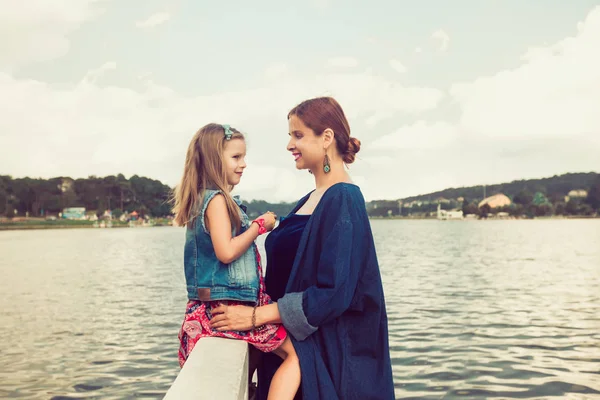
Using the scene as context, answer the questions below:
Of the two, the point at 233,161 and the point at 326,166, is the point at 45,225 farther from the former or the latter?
the point at 326,166

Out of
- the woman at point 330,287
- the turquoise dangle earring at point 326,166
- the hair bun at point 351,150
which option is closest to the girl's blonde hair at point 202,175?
the woman at point 330,287

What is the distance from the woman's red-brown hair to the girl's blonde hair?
420mm

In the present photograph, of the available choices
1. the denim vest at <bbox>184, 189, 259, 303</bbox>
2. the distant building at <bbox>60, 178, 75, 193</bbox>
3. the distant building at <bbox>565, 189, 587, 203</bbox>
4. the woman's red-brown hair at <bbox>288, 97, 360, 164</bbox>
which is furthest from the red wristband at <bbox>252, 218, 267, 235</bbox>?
the distant building at <bbox>565, 189, 587, 203</bbox>

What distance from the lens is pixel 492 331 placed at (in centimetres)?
1598

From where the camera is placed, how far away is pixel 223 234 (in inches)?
116

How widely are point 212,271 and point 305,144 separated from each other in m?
0.73

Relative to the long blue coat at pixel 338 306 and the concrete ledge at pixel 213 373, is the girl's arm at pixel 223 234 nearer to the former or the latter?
the long blue coat at pixel 338 306

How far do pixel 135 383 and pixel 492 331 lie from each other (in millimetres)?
8991

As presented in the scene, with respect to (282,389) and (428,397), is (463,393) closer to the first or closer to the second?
(428,397)

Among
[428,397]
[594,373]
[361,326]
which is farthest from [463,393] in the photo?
[361,326]

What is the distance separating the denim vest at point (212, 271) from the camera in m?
2.95

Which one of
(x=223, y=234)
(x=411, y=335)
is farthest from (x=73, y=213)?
(x=223, y=234)

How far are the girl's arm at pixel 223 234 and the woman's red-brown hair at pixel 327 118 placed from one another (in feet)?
1.78

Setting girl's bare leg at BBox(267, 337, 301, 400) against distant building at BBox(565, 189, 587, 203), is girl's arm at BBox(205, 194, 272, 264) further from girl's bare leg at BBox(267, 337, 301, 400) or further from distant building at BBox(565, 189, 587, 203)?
distant building at BBox(565, 189, 587, 203)
